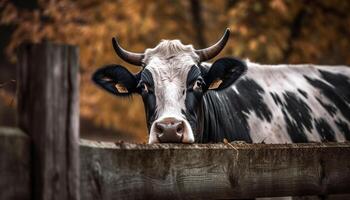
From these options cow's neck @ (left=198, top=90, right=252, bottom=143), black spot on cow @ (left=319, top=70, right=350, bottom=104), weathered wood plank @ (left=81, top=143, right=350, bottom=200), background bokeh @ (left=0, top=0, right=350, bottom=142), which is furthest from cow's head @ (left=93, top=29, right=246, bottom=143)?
background bokeh @ (left=0, top=0, right=350, bottom=142)

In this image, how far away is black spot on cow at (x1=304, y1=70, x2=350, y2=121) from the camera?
589 centimetres

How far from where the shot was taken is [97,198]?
192 centimetres

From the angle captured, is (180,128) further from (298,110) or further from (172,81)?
(298,110)

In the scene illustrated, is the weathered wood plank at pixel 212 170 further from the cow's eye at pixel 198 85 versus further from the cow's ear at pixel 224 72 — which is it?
the cow's ear at pixel 224 72

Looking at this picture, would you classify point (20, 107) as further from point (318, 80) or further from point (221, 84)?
point (318, 80)

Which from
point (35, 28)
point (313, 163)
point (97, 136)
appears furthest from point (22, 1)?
point (313, 163)

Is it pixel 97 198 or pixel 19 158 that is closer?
pixel 19 158

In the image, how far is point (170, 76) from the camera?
485 cm

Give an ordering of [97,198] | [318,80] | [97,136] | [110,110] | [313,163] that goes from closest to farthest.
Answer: [97,198] → [313,163] → [318,80] → [110,110] → [97,136]

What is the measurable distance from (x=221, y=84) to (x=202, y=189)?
115 inches

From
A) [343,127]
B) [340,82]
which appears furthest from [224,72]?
[340,82]

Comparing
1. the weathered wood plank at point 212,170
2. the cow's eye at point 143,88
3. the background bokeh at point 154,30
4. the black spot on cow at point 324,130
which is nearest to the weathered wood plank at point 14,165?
the weathered wood plank at point 212,170

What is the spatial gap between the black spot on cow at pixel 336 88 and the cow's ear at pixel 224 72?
3.83ft

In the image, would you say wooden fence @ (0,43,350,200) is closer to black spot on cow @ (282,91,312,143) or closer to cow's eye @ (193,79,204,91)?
cow's eye @ (193,79,204,91)
